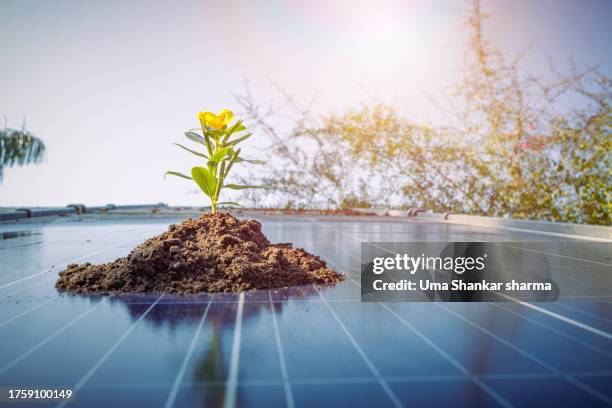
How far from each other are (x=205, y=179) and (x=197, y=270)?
2.81 feet

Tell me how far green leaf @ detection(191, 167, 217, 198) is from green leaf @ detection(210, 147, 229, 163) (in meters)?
0.10

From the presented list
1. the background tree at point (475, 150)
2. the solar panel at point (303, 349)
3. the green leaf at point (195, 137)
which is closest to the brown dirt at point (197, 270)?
the solar panel at point (303, 349)

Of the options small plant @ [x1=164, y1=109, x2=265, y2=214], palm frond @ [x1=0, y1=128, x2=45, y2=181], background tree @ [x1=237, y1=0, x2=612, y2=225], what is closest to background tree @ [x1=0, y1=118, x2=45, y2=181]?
palm frond @ [x1=0, y1=128, x2=45, y2=181]

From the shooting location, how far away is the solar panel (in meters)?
1.23

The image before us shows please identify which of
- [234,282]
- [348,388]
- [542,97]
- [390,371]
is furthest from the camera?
[542,97]

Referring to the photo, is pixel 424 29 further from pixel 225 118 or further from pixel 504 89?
pixel 225 118

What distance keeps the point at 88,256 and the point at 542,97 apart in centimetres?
637

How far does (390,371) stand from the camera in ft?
4.49

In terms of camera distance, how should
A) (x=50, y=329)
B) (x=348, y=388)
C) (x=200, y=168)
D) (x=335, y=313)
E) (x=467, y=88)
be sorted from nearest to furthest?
(x=348, y=388), (x=50, y=329), (x=335, y=313), (x=200, y=168), (x=467, y=88)

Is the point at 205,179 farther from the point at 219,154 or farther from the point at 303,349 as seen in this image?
the point at 303,349

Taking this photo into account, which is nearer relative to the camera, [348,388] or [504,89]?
[348,388]

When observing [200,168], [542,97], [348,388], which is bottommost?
[348,388]

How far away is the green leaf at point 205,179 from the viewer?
3.19 meters

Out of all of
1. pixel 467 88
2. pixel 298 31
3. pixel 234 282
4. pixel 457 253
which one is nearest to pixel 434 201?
pixel 467 88
